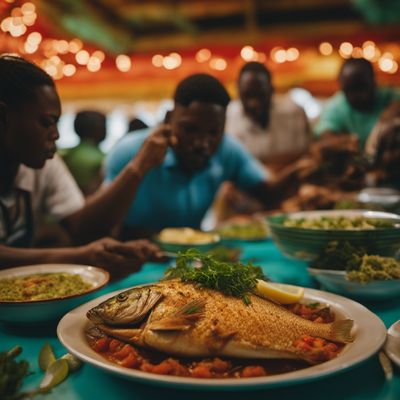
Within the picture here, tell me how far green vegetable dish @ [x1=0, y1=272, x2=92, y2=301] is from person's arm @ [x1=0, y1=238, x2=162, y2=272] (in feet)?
0.69

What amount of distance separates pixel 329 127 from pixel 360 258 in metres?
3.16

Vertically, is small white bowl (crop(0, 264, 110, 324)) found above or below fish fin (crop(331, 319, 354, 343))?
above

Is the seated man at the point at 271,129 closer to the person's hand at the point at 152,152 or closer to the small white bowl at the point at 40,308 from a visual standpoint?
the person's hand at the point at 152,152

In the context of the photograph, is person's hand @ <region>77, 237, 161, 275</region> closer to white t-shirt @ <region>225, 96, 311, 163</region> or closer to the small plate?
the small plate

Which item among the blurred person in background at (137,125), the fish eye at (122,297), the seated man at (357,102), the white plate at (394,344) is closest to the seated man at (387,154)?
the seated man at (357,102)

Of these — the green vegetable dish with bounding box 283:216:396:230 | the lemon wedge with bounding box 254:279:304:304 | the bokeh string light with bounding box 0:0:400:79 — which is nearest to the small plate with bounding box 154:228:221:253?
the green vegetable dish with bounding box 283:216:396:230

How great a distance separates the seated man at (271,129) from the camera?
5.26 m

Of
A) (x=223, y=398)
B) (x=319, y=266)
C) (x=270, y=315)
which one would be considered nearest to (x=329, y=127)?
(x=319, y=266)

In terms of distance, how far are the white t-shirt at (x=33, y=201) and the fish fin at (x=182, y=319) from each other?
54.8 inches

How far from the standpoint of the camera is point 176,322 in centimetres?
116

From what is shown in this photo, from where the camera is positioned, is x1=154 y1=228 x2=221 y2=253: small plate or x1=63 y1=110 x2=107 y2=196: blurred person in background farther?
x1=63 y1=110 x2=107 y2=196: blurred person in background

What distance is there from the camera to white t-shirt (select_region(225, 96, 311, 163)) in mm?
5352

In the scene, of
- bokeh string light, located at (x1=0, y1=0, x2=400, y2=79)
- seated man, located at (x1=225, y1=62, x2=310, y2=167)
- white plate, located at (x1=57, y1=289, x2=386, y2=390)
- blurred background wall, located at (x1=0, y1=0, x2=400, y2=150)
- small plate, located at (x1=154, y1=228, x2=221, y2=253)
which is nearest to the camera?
white plate, located at (x1=57, y1=289, x2=386, y2=390)

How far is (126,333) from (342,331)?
24.8 inches
